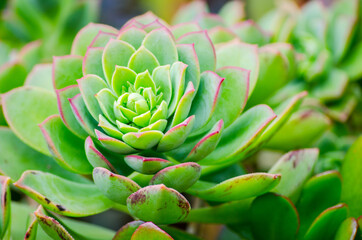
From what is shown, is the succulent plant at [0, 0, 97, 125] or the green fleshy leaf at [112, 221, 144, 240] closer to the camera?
the green fleshy leaf at [112, 221, 144, 240]

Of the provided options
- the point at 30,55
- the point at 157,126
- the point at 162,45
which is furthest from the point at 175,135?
the point at 30,55

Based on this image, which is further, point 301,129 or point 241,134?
point 301,129

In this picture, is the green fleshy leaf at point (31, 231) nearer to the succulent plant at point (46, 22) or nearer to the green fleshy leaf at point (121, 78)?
the green fleshy leaf at point (121, 78)

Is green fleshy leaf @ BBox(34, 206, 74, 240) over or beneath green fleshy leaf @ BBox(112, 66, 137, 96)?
beneath

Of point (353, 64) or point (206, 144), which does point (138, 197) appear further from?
point (353, 64)

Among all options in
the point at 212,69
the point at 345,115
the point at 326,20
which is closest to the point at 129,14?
the point at 326,20

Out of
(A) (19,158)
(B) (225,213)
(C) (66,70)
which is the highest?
(C) (66,70)

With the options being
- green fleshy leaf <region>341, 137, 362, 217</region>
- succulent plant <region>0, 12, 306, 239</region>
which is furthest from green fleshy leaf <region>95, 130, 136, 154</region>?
green fleshy leaf <region>341, 137, 362, 217</region>

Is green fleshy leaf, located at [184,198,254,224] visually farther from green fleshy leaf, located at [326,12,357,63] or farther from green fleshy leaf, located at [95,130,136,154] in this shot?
green fleshy leaf, located at [326,12,357,63]
